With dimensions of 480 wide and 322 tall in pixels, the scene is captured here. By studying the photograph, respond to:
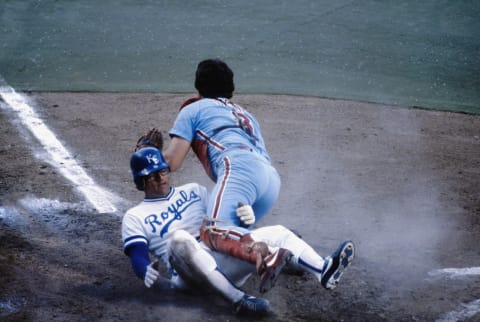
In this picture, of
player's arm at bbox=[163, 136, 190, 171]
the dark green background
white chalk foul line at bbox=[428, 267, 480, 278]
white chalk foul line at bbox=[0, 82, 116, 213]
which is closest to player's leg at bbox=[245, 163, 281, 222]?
player's arm at bbox=[163, 136, 190, 171]

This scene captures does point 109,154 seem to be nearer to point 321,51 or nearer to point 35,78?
point 35,78

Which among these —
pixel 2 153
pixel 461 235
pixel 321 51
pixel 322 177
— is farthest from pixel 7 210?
pixel 321 51

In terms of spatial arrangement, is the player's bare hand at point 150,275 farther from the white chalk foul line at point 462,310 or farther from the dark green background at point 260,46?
the dark green background at point 260,46

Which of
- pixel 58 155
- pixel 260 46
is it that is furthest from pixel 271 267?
pixel 260 46

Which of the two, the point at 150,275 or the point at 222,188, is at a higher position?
the point at 222,188

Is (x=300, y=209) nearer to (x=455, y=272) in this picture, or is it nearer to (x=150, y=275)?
(x=455, y=272)

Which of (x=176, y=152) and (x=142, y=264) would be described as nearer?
(x=142, y=264)
